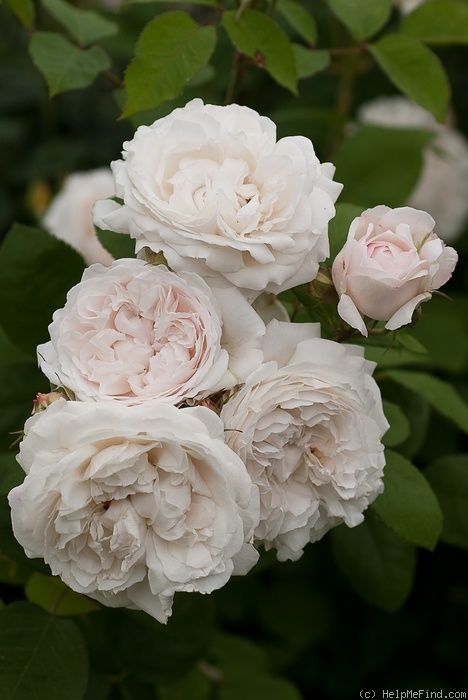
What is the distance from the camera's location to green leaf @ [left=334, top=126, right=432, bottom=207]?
1913 mm

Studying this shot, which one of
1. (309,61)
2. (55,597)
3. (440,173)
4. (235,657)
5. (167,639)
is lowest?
(235,657)

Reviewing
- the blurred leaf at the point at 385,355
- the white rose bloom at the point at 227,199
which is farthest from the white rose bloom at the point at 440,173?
the white rose bloom at the point at 227,199

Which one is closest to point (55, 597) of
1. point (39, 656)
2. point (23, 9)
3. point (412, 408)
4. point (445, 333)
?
point (39, 656)

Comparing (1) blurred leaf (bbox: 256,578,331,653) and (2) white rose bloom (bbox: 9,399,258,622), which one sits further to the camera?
(1) blurred leaf (bbox: 256,578,331,653)

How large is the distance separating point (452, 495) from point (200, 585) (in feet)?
2.67

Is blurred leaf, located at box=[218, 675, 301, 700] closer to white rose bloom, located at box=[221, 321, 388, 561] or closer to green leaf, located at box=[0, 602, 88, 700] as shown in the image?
green leaf, located at box=[0, 602, 88, 700]

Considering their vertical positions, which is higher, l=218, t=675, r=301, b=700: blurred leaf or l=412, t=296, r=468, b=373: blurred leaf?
l=412, t=296, r=468, b=373: blurred leaf

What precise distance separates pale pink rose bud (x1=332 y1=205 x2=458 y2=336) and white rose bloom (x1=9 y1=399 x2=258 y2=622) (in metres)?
0.23

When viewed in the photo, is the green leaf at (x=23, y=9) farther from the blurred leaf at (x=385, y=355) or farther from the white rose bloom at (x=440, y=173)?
the white rose bloom at (x=440, y=173)

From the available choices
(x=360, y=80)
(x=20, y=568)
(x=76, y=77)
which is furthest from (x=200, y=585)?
(x=360, y=80)

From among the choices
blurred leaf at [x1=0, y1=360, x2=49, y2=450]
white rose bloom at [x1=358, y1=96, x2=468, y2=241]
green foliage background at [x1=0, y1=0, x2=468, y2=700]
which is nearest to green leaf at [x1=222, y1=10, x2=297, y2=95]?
green foliage background at [x1=0, y1=0, x2=468, y2=700]

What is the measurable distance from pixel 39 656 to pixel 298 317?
0.59 meters

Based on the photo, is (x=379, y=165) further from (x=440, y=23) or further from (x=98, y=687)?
(x=98, y=687)

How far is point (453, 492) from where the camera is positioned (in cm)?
167
